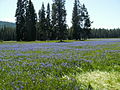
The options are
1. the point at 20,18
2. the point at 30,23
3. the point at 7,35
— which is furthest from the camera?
the point at 7,35

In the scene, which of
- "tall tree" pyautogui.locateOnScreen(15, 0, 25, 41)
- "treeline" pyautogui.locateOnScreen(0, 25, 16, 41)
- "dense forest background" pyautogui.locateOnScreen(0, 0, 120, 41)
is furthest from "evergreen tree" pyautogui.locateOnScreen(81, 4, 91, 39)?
"treeline" pyautogui.locateOnScreen(0, 25, 16, 41)

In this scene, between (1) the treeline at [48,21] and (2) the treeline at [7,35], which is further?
(2) the treeline at [7,35]

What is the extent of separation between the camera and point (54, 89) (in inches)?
205

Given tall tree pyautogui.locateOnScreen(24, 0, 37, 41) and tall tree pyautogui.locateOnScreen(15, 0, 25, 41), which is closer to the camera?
tall tree pyautogui.locateOnScreen(15, 0, 25, 41)

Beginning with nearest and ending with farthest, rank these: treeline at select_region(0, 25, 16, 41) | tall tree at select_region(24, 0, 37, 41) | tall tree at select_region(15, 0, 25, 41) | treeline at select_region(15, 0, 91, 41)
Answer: treeline at select_region(15, 0, 91, 41) < tall tree at select_region(15, 0, 25, 41) < tall tree at select_region(24, 0, 37, 41) < treeline at select_region(0, 25, 16, 41)

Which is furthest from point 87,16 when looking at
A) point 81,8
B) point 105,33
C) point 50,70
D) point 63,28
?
point 105,33

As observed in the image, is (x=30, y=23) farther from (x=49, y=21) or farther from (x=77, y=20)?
Result: (x=77, y=20)

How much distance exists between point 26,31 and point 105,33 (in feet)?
412

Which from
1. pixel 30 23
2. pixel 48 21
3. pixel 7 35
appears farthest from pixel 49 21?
pixel 7 35

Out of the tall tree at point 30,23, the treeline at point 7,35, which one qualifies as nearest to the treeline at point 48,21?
the tall tree at point 30,23

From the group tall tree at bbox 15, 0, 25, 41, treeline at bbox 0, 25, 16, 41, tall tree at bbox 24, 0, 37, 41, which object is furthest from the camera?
treeline at bbox 0, 25, 16, 41

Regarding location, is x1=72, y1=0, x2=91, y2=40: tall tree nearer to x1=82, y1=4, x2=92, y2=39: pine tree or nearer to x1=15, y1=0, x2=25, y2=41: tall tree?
x1=82, y1=4, x2=92, y2=39: pine tree

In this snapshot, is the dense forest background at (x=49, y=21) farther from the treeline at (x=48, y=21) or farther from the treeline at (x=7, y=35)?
the treeline at (x=7, y=35)

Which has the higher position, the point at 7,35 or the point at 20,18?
the point at 20,18
